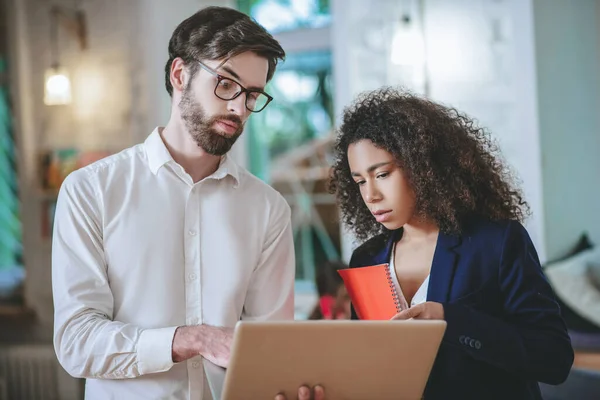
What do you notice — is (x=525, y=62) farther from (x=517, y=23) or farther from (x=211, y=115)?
(x=211, y=115)

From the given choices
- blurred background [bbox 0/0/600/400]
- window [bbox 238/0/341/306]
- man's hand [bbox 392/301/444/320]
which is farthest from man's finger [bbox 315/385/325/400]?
window [bbox 238/0/341/306]

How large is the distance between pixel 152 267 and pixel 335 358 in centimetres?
58

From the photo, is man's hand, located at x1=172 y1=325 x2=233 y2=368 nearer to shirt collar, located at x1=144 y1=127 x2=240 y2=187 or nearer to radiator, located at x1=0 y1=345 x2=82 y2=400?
shirt collar, located at x1=144 y1=127 x2=240 y2=187

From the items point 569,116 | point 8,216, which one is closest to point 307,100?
point 569,116

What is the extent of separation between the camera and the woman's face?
170cm

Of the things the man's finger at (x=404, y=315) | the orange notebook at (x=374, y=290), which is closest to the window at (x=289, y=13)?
the orange notebook at (x=374, y=290)

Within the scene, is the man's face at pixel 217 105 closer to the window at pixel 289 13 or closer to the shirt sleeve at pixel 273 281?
the shirt sleeve at pixel 273 281

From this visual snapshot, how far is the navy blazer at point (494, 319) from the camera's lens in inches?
60.7

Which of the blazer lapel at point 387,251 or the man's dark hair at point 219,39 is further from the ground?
the man's dark hair at point 219,39

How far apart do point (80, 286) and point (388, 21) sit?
307cm

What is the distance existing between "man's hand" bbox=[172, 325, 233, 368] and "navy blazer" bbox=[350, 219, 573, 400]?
47 cm

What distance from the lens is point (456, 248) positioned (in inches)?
66.6

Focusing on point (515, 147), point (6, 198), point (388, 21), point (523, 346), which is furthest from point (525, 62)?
point (6, 198)

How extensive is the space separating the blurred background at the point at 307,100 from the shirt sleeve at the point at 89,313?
2.51 metres
